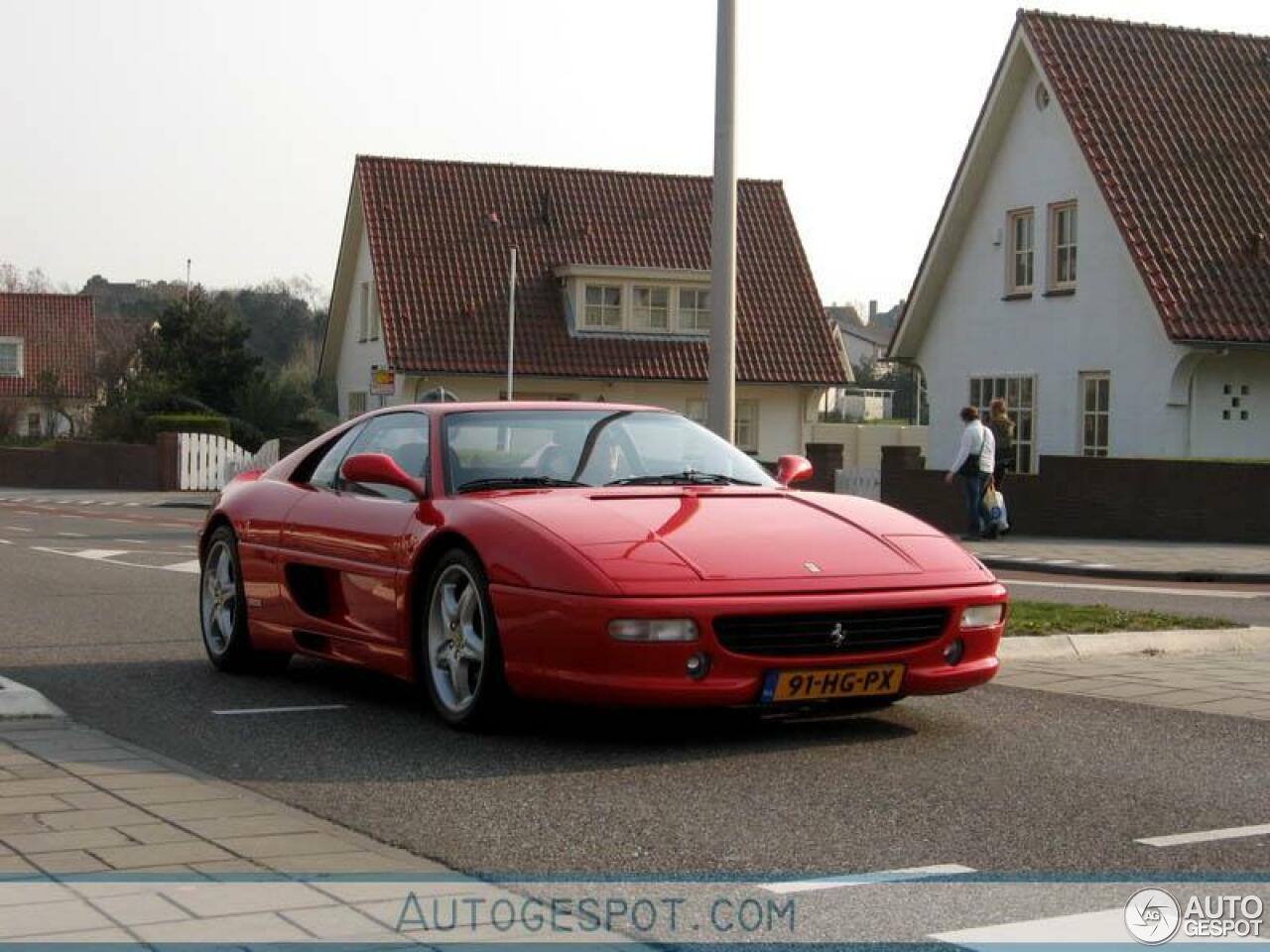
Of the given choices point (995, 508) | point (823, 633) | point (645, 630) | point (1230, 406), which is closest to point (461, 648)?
point (645, 630)

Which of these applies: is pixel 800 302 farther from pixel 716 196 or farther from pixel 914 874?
pixel 914 874

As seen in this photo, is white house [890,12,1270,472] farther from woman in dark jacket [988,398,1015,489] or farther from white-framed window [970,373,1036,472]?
woman in dark jacket [988,398,1015,489]

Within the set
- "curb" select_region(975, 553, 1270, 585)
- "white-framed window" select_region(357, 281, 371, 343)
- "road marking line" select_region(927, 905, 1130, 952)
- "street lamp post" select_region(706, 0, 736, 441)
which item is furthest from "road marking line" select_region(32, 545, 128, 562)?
"white-framed window" select_region(357, 281, 371, 343)

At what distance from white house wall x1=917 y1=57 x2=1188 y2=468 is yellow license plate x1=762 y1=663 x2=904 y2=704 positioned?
76.5 ft

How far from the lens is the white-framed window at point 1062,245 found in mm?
32969

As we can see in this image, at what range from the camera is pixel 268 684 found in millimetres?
10172

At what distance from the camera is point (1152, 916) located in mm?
5164

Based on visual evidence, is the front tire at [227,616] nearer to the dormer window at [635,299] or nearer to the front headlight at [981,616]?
the front headlight at [981,616]

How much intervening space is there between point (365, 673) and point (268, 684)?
27.2 inches

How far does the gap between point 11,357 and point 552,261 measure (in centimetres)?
4445

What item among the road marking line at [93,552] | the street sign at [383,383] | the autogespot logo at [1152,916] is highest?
the street sign at [383,383]

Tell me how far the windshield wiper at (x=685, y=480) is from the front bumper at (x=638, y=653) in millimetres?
1205

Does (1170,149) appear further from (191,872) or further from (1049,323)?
(191,872)

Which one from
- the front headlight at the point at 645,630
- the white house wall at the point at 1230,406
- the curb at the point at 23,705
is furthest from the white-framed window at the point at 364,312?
the front headlight at the point at 645,630
